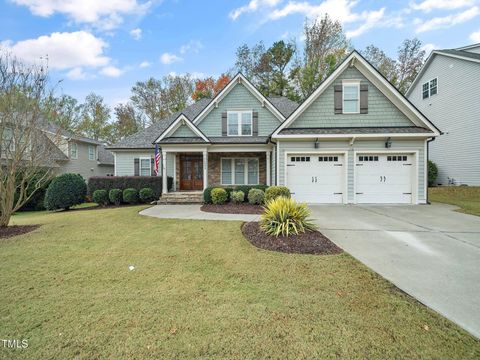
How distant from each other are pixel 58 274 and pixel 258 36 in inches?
1131

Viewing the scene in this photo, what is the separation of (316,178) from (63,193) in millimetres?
13512

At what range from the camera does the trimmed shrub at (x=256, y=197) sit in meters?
11.4

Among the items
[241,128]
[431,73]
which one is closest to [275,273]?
[241,128]

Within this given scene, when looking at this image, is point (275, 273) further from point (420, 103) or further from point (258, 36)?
point (258, 36)

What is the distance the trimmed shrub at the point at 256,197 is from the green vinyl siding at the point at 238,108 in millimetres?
4854

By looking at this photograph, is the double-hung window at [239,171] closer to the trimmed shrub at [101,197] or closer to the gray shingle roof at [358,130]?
the gray shingle roof at [358,130]

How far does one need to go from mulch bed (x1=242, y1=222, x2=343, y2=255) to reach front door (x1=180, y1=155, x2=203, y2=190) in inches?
397

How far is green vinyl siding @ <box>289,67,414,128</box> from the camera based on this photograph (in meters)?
11.5

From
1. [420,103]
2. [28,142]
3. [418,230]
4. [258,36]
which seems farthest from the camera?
[258,36]

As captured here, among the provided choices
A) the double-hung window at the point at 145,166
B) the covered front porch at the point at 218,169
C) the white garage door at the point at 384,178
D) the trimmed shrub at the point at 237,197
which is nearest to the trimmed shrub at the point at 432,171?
the white garage door at the point at 384,178

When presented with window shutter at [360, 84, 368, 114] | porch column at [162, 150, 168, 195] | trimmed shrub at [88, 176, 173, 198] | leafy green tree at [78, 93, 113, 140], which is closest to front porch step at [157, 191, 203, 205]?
porch column at [162, 150, 168, 195]

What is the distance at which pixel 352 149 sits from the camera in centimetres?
1129

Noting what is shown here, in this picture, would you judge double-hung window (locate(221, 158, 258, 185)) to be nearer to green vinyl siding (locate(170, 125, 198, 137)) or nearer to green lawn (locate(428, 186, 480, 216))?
green vinyl siding (locate(170, 125, 198, 137))

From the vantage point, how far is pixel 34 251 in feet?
17.4
